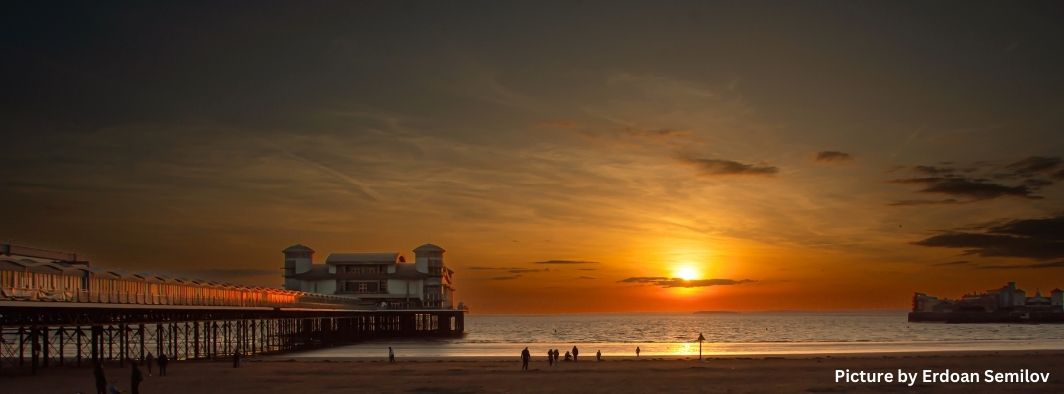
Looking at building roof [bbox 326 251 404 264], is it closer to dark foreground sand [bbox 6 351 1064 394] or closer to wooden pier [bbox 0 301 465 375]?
wooden pier [bbox 0 301 465 375]

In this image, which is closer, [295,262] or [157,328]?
[157,328]

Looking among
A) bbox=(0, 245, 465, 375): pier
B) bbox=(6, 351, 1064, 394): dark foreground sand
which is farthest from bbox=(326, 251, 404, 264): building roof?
bbox=(6, 351, 1064, 394): dark foreground sand

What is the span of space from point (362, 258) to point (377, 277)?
11.0 ft

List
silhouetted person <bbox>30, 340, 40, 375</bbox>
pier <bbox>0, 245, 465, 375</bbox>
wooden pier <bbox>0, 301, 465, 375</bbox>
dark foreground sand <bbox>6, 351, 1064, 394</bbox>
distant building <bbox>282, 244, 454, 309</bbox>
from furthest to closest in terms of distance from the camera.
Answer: distant building <bbox>282, 244, 454, 309</bbox> → silhouetted person <bbox>30, 340, 40, 375</bbox> → wooden pier <bbox>0, 301, 465, 375</bbox> → dark foreground sand <bbox>6, 351, 1064, 394</bbox> → pier <bbox>0, 245, 465, 375</bbox>

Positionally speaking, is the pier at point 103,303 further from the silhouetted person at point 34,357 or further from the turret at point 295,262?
the turret at point 295,262

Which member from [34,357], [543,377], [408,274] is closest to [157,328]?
[34,357]

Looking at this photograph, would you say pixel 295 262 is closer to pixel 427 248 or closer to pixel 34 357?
pixel 427 248

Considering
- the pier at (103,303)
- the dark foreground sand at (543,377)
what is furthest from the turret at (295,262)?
the dark foreground sand at (543,377)

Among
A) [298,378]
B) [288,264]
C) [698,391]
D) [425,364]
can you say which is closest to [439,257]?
[288,264]

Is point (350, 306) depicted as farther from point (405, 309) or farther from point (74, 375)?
point (74, 375)

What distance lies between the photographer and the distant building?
4892 inches

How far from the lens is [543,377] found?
43.9 m

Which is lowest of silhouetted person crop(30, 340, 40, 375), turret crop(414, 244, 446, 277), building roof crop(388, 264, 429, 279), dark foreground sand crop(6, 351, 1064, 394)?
dark foreground sand crop(6, 351, 1064, 394)

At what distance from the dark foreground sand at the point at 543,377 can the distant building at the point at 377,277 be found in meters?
68.8
